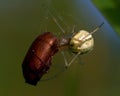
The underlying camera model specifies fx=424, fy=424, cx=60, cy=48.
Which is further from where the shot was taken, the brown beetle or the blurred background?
the blurred background

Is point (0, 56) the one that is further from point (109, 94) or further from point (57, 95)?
point (109, 94)

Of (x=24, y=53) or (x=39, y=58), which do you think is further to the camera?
(x=24, y=53)

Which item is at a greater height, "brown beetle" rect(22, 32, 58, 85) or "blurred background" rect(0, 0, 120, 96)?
"brown beetle" rect(22, 32, 58, 85)

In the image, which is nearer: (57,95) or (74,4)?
(74,4)

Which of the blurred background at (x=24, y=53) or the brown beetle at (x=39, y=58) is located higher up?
the brown beetle at (x=39, y=58)

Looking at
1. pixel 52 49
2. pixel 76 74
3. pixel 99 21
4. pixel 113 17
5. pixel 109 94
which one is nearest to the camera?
pixel 113 17

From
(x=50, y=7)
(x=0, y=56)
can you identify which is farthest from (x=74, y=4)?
(x=0, y=56)

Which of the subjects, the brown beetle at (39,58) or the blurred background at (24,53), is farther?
the blurred background at (24,53)

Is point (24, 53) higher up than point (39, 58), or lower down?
lower down
